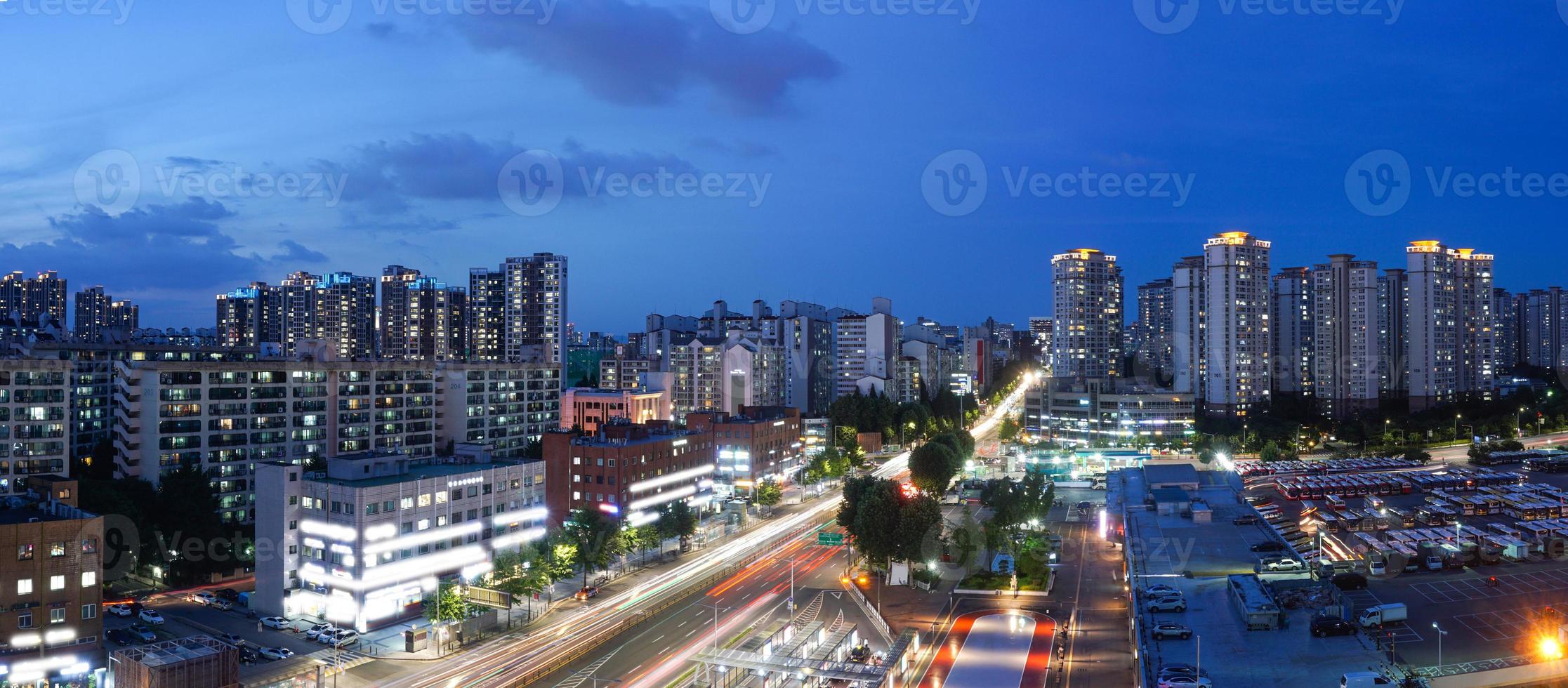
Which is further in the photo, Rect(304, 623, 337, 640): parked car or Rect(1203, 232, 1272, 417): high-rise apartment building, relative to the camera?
Rect(1203, 232, 1272, 417): high-rise apartment building

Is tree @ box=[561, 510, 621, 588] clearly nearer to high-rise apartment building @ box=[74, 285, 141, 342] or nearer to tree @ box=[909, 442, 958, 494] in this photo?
tree @ box=[909, 442, 958, 494]

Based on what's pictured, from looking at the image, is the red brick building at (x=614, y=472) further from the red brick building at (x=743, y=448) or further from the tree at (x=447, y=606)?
the tree at (x=447, y=606)

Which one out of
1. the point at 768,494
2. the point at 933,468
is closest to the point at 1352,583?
the point at 933,468

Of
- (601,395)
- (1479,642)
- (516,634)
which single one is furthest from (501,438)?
(1479,642)

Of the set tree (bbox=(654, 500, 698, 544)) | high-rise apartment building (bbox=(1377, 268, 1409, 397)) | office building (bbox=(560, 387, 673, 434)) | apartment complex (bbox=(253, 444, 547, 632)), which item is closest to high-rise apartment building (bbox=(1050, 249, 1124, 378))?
high-rise apartment building (bbox=(1377, 268, 1409, 397))

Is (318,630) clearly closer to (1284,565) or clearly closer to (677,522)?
(677,522)

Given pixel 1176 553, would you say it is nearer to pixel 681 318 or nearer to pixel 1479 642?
pixel 1479 642

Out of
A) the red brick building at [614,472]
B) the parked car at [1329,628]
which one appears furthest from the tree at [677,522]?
the parked car at [1329,628]
